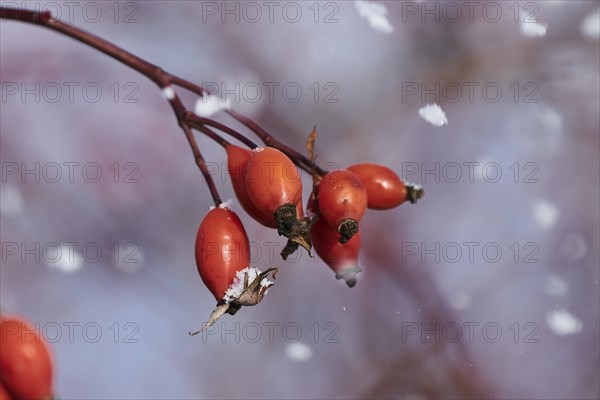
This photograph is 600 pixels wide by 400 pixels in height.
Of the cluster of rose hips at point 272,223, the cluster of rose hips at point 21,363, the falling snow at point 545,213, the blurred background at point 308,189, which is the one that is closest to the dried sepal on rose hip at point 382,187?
the cluster of rose hips at point 272,223

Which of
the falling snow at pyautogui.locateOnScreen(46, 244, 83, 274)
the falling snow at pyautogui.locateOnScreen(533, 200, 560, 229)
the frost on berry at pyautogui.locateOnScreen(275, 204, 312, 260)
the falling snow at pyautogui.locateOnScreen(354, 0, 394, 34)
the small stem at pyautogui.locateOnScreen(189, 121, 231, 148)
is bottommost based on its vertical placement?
the frost on berry at pyautogui.locateOnScreen(275, 204, 312, 260)

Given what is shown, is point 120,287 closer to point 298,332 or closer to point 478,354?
point 298,332

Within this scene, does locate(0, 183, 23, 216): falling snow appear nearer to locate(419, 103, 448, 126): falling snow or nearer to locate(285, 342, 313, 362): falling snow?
locate(285, 342, 313, 362): falling snow

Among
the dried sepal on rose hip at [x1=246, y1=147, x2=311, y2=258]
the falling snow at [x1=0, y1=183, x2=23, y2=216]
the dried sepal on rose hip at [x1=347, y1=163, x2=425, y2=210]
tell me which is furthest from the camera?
the falling snow at [x1=0, y1=183, x2=23, y2=216]

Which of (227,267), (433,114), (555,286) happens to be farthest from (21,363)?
(555,286)

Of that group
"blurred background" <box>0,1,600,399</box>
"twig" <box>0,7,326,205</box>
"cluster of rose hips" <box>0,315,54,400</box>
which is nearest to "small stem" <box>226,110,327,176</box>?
"twig" <box>0,7,326,205</box>

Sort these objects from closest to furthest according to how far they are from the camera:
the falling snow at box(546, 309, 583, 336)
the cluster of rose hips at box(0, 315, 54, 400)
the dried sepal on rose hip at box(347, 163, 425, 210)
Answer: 1. the cluster of rose hips at box(0, 315, 54, 400)
2. the dried sepal on rose hip at box(347, 163, 425, 210)
3. the falling snow at box(546, 309, 583, 336)

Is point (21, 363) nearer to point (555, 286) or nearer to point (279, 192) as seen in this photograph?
point (279, 192)
